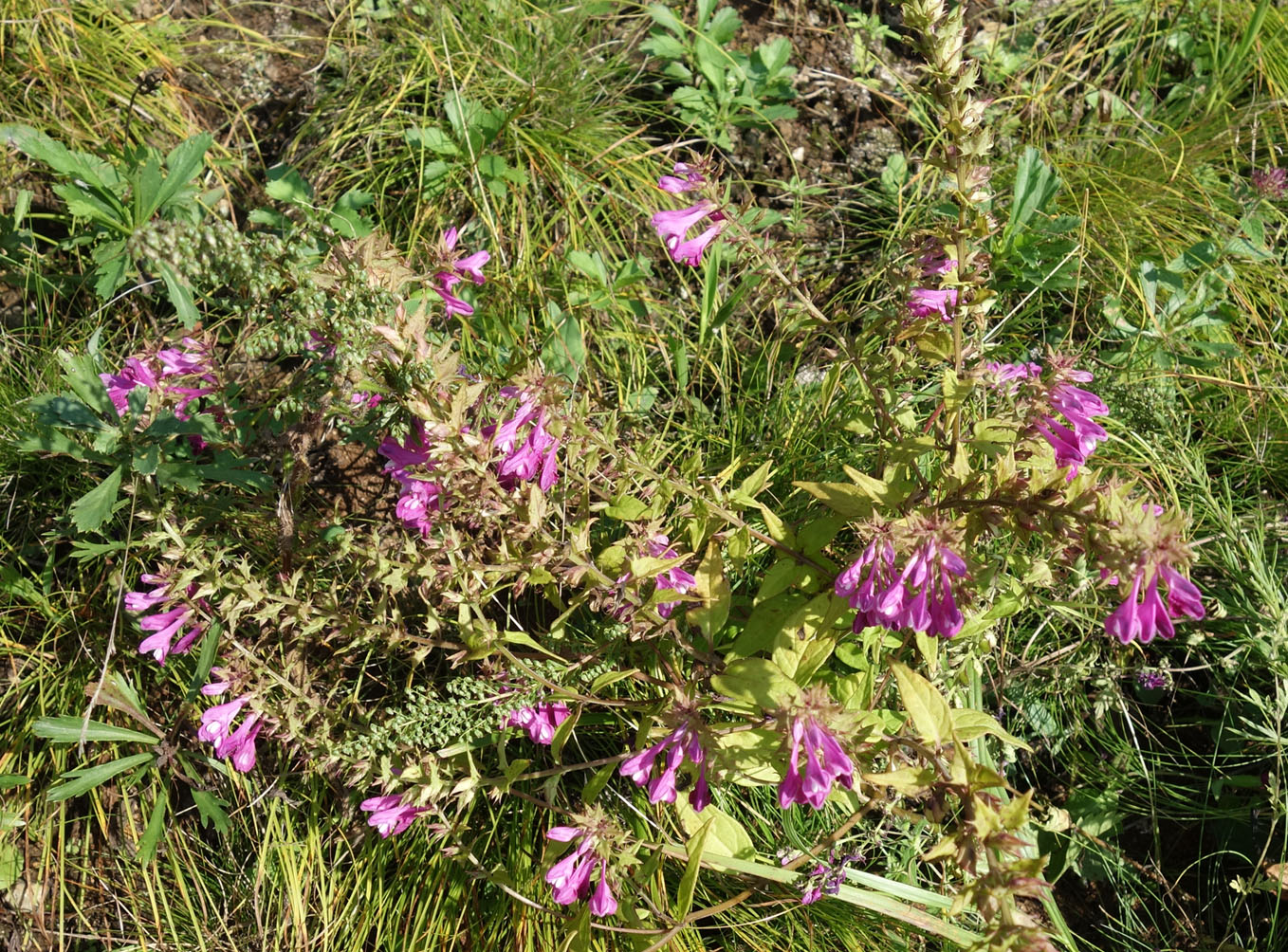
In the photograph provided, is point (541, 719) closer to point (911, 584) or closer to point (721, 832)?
point (721, 832)

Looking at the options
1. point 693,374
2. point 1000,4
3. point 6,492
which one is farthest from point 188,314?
point 1000,4

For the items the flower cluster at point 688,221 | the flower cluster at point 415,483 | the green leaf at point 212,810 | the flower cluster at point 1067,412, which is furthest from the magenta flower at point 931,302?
the green leaf at point 212,810

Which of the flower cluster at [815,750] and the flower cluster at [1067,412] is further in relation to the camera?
the flower cluster at [1067,412]

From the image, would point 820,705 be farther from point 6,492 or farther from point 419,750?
point 6,492

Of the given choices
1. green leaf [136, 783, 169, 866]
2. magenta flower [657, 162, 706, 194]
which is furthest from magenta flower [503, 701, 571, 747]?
magenta flower [657, 162, 706, 194]

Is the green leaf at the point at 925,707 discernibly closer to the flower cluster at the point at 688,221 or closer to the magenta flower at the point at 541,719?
the magenta flower at the point at 541,719

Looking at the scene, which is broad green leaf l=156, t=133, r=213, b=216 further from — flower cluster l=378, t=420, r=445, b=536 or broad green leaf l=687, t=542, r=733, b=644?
broad green leaf l=687, t=542, r=733, b=644
